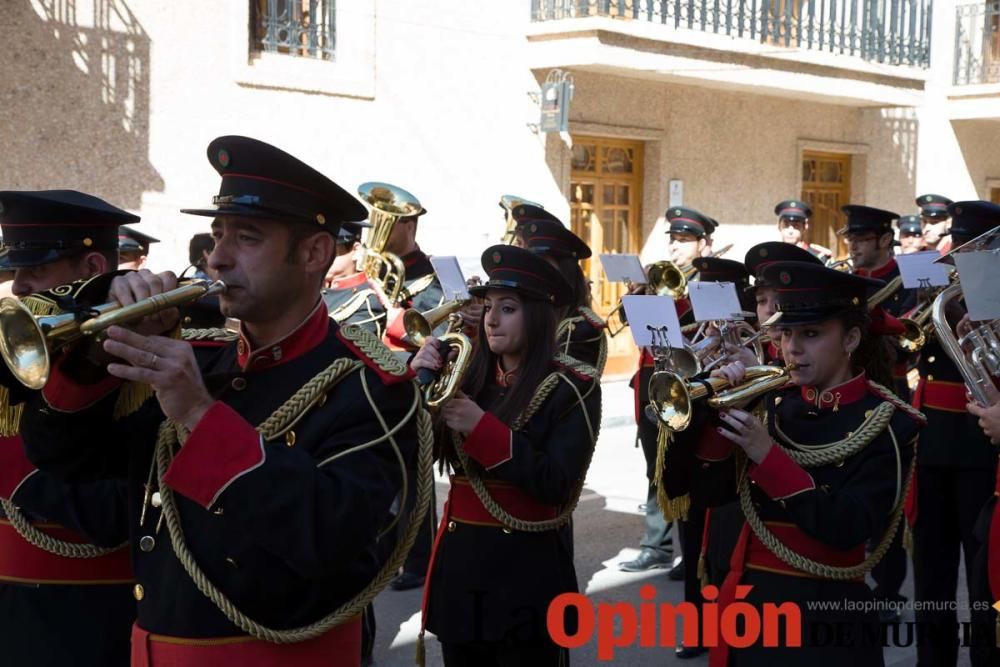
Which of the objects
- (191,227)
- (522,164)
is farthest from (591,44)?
(191,227)

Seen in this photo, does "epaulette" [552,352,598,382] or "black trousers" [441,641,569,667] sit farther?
"epaulette" [552,352,598,382]

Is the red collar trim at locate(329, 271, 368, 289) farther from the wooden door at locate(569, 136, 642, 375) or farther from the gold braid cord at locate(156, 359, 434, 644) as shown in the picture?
the wooden door at locate(569, 136, 642, 375)

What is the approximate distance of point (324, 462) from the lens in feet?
8.15

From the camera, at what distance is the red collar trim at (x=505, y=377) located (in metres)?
4.37

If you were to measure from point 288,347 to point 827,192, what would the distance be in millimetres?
16627

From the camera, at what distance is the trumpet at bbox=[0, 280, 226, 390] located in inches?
90.6

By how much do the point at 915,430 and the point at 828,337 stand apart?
0.38m

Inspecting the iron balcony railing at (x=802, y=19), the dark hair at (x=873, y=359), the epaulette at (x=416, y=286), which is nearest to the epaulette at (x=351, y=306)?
the epaulette at (x=416, y=286)

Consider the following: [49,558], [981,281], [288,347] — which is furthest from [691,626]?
[288,347]

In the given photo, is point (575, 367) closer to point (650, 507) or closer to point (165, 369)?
point (165, 369)

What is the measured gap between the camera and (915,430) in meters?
3.80

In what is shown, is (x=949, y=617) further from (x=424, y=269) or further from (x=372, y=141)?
(x=372, y=141)

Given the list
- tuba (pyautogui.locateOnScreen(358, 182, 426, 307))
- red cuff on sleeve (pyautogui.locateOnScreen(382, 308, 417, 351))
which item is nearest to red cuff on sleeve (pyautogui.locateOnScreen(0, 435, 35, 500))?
red cuff on sleeve (pyautogui.locateOnScreen(382, 308, 417, 351))

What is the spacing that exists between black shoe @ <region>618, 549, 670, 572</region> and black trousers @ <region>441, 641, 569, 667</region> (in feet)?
9.56
